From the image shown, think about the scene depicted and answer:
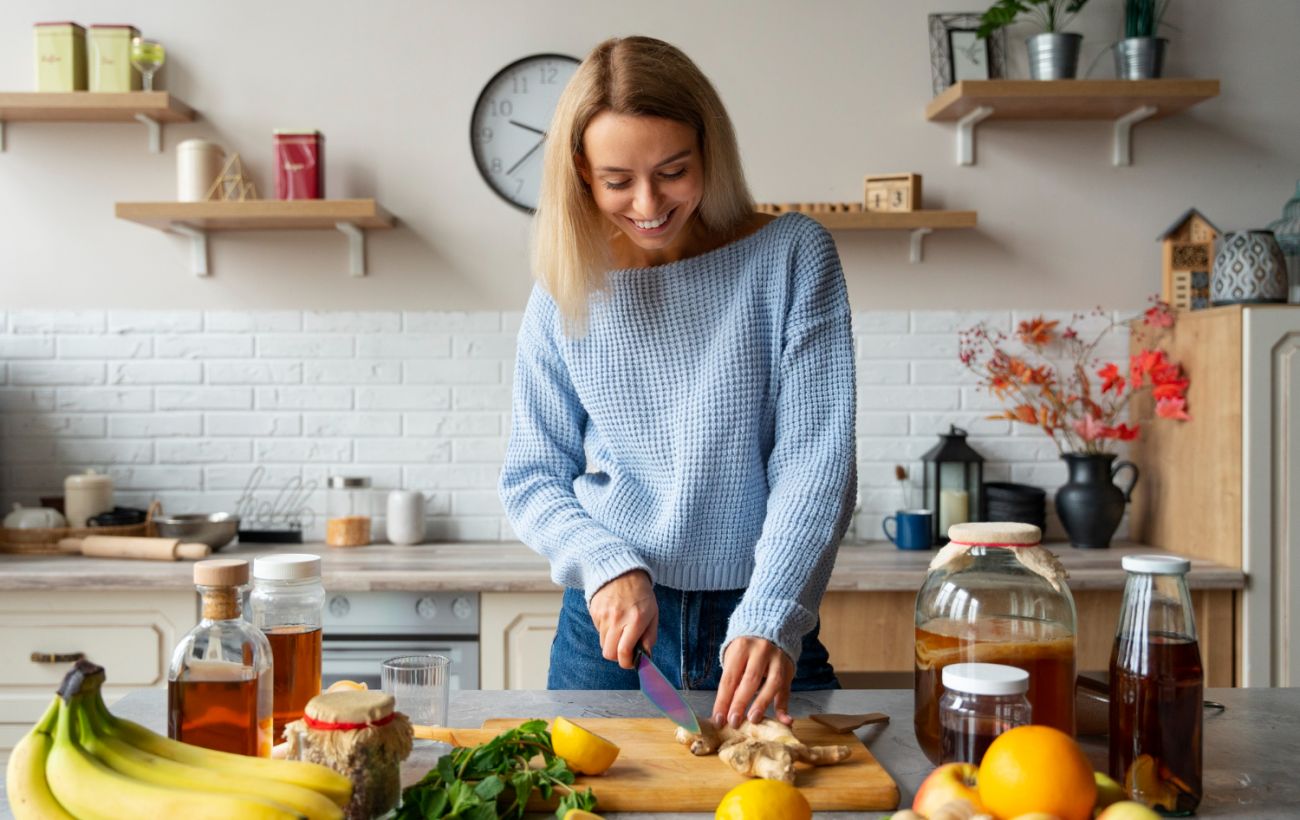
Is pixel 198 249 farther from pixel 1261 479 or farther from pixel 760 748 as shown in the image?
pixel 1261 479

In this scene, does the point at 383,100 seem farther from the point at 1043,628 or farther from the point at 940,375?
the point at 1043,628

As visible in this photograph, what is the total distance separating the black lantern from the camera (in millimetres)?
3418

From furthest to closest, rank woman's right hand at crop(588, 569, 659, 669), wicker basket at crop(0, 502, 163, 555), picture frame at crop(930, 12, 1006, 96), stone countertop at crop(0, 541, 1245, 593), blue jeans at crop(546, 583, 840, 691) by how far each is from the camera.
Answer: picture frame at crop(930, 12, 1006, 96), wicker basket at crop(0, 502, 163, 555), stone countertop at crop(0, 541, 1245, 593), blue jeans at crop(546, 583, 840, 691), woman's right hand at crop(588, 569, 659, 669)

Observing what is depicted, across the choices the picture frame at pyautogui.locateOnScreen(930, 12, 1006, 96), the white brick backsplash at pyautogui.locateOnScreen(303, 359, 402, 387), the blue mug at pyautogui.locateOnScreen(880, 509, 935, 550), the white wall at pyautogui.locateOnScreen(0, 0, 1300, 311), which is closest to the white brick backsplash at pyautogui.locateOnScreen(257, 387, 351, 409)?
the white brick backsplash at pyautogui.locateOnScreen(303, 359, 402, 387)

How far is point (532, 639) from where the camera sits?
296cm

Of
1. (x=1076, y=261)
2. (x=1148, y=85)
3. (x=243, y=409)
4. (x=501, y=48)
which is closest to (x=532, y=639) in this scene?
(x=243, y=409)

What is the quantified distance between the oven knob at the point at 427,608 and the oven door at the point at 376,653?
6 cm

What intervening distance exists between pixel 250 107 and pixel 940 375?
217 cm

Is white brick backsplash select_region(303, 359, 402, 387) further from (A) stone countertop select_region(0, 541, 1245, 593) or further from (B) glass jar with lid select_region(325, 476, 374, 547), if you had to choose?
(A) stone countertop select_region(0, 541, 1245, 593)

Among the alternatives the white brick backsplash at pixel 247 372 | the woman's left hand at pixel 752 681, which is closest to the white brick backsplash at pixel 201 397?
the white brick backsplash at pixel 247 372

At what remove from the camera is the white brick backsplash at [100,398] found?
11.7 feet

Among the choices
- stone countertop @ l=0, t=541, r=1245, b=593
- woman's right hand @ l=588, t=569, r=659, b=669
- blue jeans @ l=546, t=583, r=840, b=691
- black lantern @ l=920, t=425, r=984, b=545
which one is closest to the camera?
woman's right hand @ l=588, t=569, r=659, b=669

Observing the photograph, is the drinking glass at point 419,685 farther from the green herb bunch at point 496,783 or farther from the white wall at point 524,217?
the white wall at point 524,217

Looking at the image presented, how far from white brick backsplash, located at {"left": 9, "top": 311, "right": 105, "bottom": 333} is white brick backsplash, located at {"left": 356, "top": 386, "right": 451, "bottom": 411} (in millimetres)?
791
